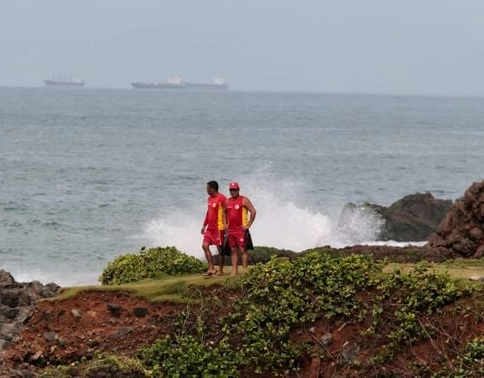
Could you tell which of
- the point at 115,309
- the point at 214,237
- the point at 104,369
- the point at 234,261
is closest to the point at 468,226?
the point at 214,237

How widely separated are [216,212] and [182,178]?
147ft

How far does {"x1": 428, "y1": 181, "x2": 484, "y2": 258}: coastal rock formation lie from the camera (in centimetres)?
2331

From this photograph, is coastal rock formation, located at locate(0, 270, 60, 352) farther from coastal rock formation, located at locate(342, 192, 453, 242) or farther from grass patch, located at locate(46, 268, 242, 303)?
coastal rock formation, located at locate(342, 192, 453, 242)

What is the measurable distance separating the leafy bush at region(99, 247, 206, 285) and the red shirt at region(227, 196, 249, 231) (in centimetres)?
194

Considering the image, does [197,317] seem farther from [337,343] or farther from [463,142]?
[463,142]

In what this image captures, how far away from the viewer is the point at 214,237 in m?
18.2

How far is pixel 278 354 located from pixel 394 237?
23.6 meters

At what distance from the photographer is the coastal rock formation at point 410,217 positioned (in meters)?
38.3

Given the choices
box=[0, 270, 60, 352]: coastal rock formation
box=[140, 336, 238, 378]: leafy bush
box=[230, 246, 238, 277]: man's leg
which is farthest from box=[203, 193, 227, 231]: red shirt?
box=[0, 270, 60, 352]: coastal rock formation

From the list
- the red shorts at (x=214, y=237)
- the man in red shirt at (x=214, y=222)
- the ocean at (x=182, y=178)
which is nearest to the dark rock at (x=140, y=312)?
the man in red shirt at (x=214, y=222)

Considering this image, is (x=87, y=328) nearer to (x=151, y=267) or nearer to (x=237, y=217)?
(x=151, y=267)

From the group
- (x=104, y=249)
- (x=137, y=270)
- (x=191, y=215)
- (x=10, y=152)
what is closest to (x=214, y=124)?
(x=10, y=152)

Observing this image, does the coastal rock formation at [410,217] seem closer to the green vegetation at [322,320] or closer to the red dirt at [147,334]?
the green vegetation at [322,320]

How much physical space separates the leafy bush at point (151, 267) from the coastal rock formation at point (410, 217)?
1945cm
